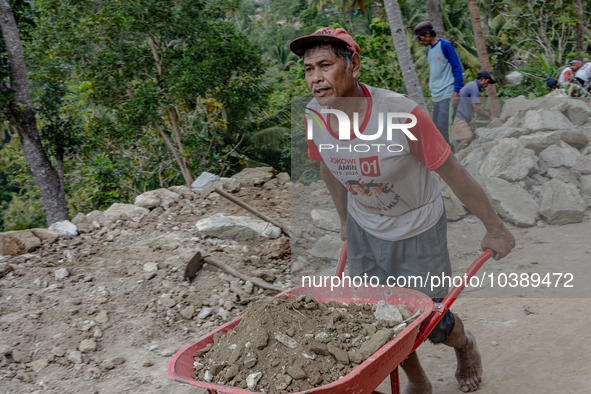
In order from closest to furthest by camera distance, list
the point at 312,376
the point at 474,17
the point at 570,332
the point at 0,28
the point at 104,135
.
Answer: the point at 312,376 < the point at 570,332 < the point at 0,28 < the point at 104,135 < the point at 474,17

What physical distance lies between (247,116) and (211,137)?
2.73ft

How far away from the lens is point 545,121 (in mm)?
4406

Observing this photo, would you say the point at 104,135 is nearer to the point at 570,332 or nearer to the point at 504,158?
the point at 504,158

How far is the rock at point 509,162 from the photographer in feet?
11.3

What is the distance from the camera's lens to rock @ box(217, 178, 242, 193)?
19.0 feet

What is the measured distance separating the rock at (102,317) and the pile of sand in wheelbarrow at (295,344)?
2.17 meters

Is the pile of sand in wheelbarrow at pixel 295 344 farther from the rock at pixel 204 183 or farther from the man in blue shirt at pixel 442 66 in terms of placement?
the rock at pixel 204 183

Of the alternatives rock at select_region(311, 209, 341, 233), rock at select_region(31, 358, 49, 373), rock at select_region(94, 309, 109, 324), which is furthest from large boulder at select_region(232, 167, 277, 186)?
rock at select_region(31, 358, 49, 373)

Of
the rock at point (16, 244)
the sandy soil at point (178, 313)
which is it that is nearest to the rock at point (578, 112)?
the sandy soil at point (178, 313)

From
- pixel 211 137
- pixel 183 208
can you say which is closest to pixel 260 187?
pixel 183 208

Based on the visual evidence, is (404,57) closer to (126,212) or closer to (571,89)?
(571,89)

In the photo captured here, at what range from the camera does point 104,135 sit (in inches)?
292

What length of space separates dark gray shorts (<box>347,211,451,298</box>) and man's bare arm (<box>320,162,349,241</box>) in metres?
0.13

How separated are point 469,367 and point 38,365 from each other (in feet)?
9.36
